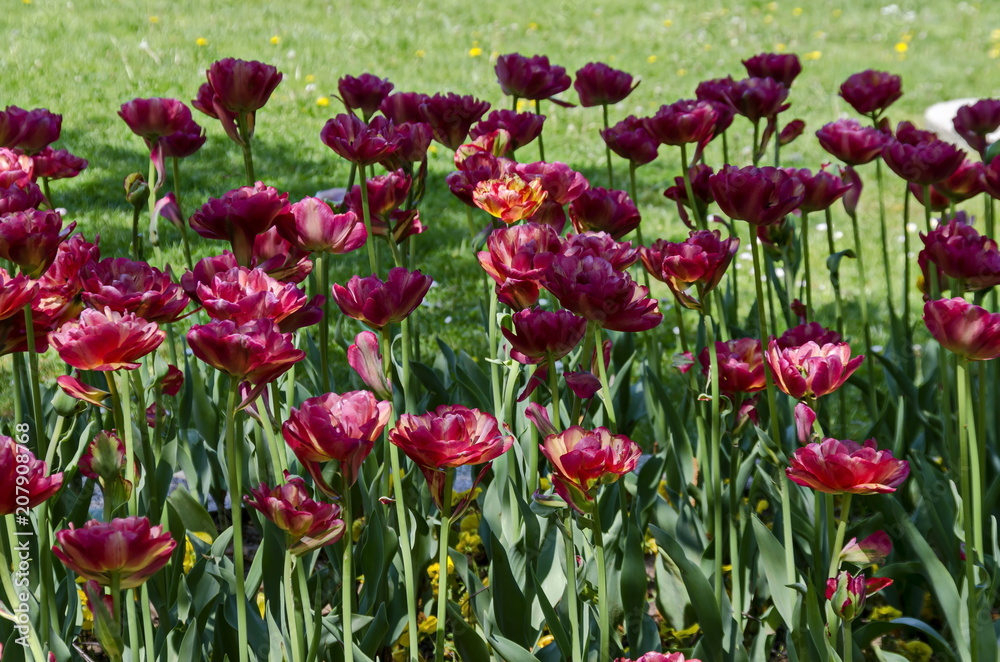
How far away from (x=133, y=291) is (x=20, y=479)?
0.33 metres

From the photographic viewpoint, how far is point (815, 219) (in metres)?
5.55

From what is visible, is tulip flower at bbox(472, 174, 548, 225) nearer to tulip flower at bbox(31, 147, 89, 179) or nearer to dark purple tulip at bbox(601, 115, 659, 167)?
dark purple tulip at bbox(601, 115, 659, 167)

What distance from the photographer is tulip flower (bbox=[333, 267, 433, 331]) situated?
133 cm

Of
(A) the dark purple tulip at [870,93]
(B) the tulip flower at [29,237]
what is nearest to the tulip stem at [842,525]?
(B) the tulip flower at [29,237]

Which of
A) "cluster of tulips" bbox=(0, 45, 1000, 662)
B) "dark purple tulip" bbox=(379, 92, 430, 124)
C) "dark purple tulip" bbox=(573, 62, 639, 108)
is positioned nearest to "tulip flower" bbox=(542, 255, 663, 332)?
"cluster of tulips" bbox=(0, 45, 1000, 662)

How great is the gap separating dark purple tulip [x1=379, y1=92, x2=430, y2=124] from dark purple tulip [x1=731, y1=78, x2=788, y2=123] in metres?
0.72

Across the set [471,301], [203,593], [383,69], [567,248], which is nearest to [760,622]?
[567,248]

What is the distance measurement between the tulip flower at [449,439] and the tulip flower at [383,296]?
0.21 m

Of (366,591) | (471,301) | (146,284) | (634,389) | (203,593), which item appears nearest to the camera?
(146,284)

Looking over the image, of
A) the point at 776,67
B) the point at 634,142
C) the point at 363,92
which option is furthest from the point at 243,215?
the point at 776,67

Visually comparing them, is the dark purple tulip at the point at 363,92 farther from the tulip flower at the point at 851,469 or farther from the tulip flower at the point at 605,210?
the tulip flower at the point at 851,469

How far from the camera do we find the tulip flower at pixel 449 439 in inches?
44.1

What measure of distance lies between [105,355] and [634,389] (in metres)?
1.78

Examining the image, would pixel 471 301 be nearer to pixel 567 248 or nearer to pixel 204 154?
pixel 204 154
